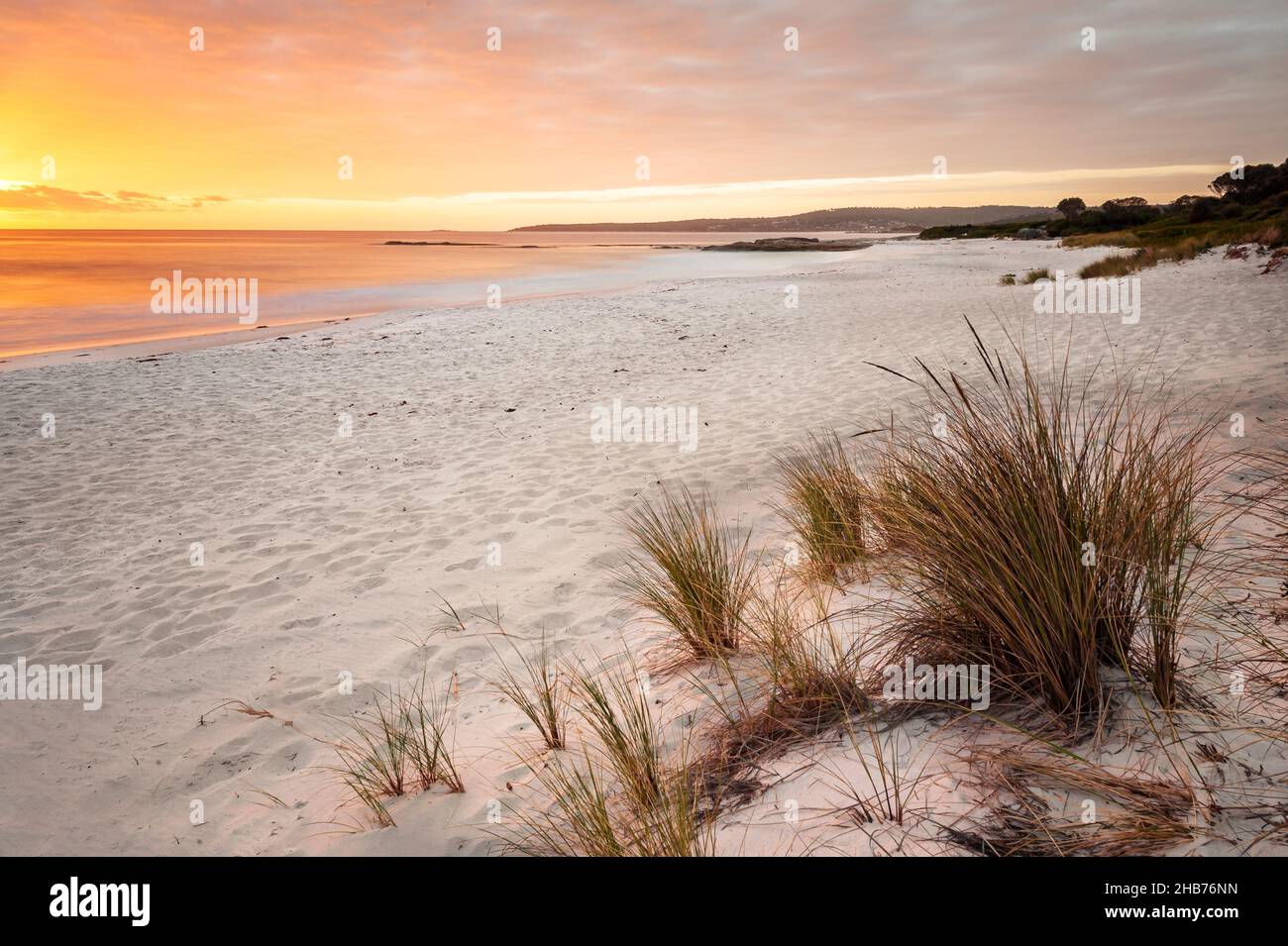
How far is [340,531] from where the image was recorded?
231 inches

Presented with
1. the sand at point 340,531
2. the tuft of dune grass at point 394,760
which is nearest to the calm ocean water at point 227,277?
the sand at point 340,531

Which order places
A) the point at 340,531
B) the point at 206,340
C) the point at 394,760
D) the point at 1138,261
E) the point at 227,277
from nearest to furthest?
the point at 394,760
the point at 340,531
the point at 206,340
the point at 1138,261
the point at 227,277

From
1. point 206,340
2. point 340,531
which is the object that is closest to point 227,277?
point 206,340

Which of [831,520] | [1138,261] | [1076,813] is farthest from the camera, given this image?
[1138,261]

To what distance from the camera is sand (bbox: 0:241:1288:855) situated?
3.05 metres

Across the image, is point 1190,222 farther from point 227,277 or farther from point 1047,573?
point 227,277

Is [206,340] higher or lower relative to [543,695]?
higher

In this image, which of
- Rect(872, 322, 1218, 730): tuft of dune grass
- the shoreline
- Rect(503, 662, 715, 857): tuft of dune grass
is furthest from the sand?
the shoreline

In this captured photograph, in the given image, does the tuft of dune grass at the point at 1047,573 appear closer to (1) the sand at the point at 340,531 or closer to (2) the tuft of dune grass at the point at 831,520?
(1) the sand at the point at 340,531

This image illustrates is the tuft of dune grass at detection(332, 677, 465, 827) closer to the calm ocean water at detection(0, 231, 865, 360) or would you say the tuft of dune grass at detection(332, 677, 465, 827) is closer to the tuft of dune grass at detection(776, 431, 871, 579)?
the tuft of dune grass at detection(776, 431, 871, 579)

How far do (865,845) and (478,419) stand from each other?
26.8 ft

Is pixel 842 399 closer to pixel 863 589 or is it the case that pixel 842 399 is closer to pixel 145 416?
pixel 863 589

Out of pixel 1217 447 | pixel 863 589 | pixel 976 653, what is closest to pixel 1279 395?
pixel 1217 447
